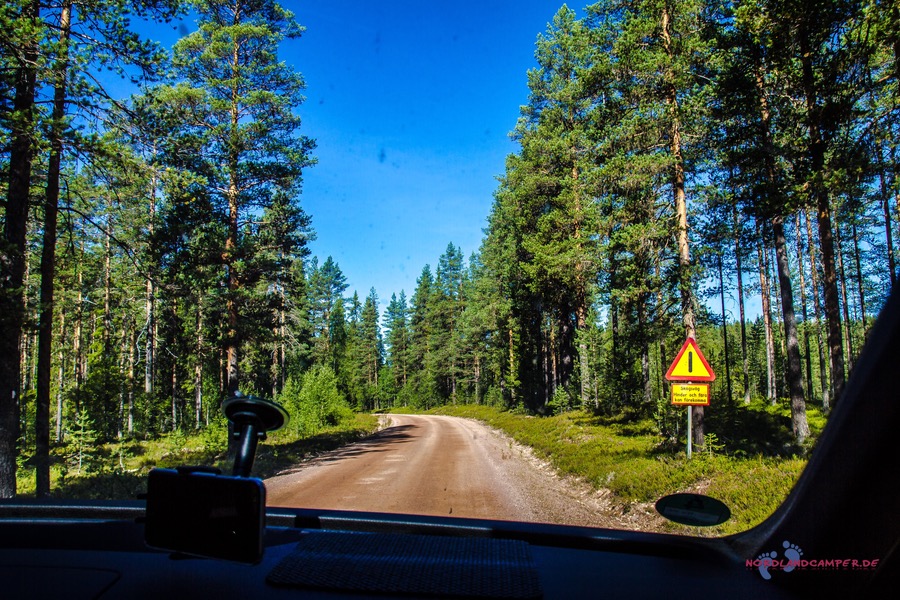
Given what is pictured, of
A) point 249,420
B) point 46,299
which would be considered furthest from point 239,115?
point 249,420

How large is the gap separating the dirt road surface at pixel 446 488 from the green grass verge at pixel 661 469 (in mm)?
549

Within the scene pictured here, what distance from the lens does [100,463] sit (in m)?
13.8

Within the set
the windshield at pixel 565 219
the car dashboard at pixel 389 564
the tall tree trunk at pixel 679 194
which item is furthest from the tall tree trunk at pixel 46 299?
the tall tree trunk at pixel 679 194

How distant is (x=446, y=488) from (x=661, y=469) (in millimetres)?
4440

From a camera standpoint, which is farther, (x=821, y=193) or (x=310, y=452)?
(x=310, y=452)

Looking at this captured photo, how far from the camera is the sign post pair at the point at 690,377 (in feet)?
33.1

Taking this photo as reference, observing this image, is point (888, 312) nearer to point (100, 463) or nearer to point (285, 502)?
point (285, 502)

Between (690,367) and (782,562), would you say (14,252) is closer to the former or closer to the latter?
(782,562)

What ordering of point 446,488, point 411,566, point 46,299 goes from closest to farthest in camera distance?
point 411,566
point 46,299
point 446,488

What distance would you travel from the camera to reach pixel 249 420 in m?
1.70

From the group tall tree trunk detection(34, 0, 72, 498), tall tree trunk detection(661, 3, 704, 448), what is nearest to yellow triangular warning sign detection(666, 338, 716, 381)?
tall tree trunk detection(661, 3, 704, 448)

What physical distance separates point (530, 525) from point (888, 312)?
5.65ft

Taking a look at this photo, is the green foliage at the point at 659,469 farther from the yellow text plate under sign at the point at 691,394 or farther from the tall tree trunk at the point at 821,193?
the tall tree trunk at the point at 821,193

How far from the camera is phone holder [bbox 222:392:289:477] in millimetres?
1607
